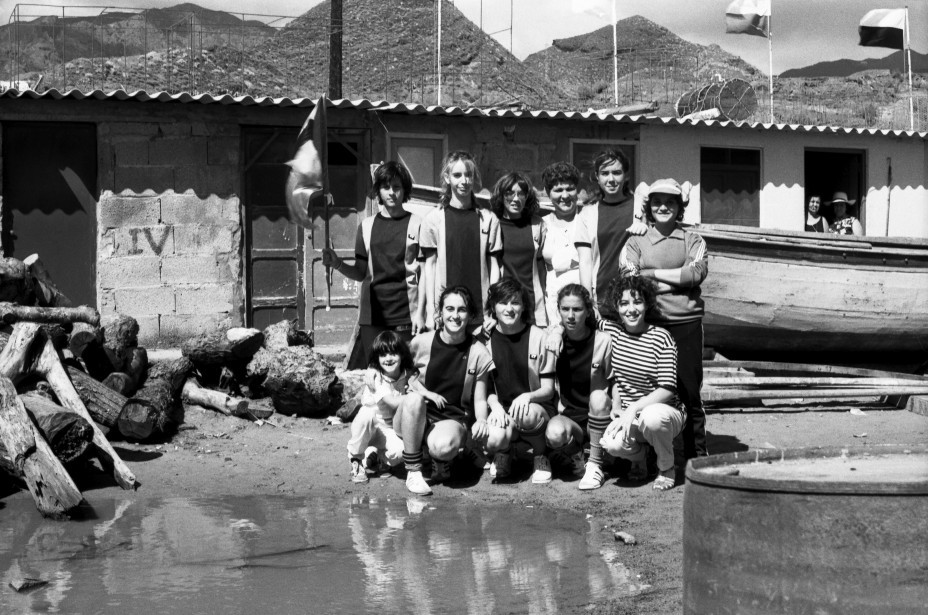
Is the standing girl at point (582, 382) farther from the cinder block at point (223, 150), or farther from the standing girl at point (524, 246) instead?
the cinder block at point (223, 150)

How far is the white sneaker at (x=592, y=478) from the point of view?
21.1ft

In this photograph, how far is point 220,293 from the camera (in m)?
11.8

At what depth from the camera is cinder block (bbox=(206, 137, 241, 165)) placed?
11.7 meters

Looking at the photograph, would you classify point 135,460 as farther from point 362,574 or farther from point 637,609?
point 637,609

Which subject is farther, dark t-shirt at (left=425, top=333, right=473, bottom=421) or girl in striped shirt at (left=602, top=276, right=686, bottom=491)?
dark t-shirt at (left=425, top=333, right=473, bottom=421)

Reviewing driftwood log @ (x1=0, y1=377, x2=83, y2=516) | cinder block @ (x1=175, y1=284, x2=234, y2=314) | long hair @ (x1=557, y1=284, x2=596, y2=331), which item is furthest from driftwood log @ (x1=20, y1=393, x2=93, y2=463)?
cinder block @ (x1=175, y1=284, x2=234, y2=314)

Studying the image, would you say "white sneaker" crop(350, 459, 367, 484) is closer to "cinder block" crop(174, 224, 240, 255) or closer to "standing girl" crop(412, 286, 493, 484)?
"standing girl" crop(412, 286, 493, 484)

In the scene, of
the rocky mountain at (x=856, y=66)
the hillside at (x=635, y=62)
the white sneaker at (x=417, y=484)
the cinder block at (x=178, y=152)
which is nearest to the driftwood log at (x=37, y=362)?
the white sneaker at (x=417, y=484)

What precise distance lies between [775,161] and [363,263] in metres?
8.50

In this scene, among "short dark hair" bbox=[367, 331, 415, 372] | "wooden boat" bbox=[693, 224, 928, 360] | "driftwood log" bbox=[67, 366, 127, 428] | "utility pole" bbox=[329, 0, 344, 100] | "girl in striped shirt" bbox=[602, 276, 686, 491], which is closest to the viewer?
"girl in striped shirt" bbox=[602, 276, 686, 491]

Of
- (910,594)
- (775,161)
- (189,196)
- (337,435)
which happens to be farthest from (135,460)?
(775,161)

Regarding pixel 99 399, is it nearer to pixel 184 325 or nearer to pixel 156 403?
pixel 156 403

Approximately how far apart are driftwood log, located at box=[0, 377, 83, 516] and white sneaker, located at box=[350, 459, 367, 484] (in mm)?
1568

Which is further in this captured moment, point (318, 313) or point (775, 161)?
point (775, 161)
